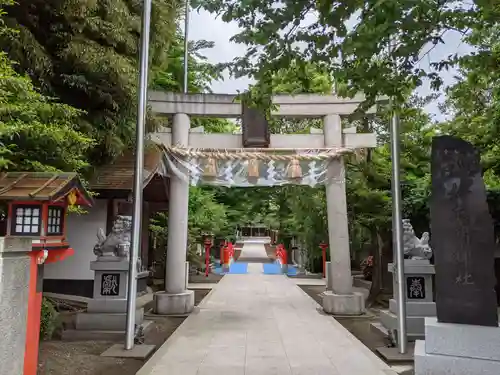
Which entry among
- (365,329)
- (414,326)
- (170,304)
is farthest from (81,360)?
(414,326)

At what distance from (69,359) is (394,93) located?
6197 mm

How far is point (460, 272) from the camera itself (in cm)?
505

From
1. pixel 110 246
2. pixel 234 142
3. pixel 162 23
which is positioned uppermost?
pixel 162 23

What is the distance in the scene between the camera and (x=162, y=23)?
9859 millimetres

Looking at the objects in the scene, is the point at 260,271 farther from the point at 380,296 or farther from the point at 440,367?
the point at 440,367

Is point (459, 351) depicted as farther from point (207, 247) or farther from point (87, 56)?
point (207, 247)

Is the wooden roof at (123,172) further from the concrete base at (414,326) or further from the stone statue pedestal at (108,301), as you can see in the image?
the concrete base at (414,326)

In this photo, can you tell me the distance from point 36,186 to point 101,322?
171 inches

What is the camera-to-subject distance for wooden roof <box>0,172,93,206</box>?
4773 millimetres

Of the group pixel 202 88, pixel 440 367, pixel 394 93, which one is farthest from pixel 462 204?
pixel 202 88

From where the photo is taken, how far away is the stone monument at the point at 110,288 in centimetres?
834

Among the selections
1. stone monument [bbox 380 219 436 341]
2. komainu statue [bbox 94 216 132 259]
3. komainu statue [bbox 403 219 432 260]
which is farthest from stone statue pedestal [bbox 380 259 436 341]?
komainu statue [bbox 94 216 132 259]

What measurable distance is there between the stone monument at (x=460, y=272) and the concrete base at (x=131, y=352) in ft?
14.1

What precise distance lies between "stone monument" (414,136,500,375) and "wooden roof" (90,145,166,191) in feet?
22.9
